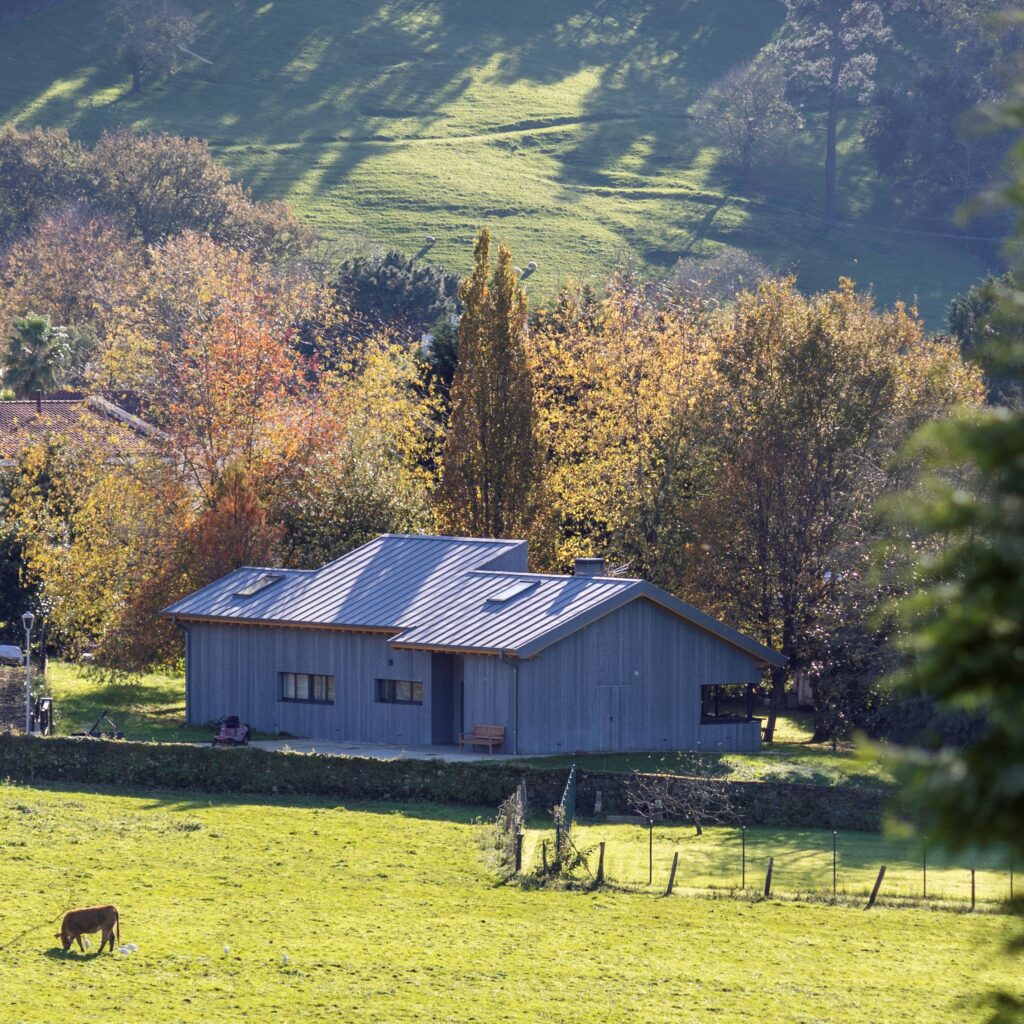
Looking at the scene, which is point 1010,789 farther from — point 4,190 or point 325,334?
point 4,190

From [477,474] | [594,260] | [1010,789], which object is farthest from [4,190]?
[1010,789]

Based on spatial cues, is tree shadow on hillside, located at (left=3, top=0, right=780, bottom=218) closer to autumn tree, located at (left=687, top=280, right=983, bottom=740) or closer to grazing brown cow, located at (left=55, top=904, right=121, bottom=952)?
autumn tree, located at (left=687, top=280, right=983, bottom=740)

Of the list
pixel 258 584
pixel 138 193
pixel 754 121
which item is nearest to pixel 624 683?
pixel 258 584

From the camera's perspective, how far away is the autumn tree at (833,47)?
16288cm

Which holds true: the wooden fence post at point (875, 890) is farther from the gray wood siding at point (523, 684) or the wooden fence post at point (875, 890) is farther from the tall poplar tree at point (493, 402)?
the tall poplar tree at point (493, 402)

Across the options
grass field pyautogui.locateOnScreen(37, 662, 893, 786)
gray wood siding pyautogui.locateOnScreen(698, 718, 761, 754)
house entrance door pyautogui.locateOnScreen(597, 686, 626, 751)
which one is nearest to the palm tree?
grass field pyautogui.locateOnScreen(37, 662, 893, 786)

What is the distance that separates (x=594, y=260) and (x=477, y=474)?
8667 centimetres

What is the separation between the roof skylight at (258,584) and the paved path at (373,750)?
16.4 ft

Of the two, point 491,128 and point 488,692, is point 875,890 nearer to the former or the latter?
point 488,692

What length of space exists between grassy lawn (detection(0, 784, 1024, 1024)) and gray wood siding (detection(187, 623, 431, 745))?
30.0 ft

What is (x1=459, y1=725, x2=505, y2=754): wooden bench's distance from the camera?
43.2m

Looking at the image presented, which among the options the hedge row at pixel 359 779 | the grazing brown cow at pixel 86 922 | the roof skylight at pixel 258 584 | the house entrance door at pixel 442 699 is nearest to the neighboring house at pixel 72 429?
the roof skylight at pixel 258 584

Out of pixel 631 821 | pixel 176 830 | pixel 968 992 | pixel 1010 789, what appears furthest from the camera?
pixel 631 821

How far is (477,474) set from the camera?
55.9m
